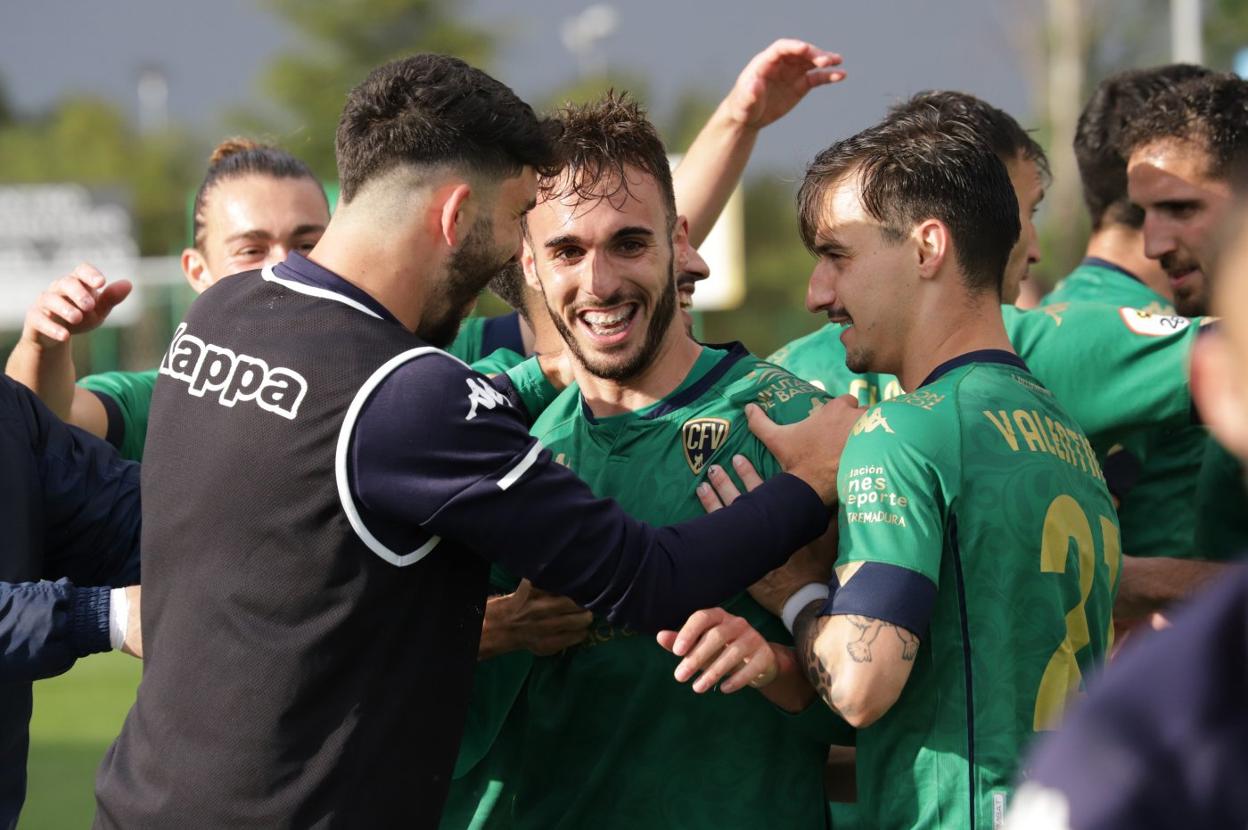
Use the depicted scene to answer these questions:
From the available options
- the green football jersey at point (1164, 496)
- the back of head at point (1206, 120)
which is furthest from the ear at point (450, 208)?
the back of head at point (1206, 120)

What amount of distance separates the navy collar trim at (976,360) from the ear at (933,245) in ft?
0.61

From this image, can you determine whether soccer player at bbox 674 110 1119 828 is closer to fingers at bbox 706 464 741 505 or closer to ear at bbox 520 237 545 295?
fingers at bbox 706 464 741 505

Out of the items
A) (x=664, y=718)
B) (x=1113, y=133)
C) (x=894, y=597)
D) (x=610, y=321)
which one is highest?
(x=1113, y=133)

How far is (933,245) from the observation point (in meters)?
2.99

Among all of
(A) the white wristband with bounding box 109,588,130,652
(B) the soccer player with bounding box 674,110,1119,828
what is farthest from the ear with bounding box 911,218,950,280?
(A) the white wristband with bounding box 109,588,130,652

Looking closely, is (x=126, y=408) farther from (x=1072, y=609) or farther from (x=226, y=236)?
(x=1072, y=609)

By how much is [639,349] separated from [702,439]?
28 cm

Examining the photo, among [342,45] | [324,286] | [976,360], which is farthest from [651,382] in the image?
[342,45]

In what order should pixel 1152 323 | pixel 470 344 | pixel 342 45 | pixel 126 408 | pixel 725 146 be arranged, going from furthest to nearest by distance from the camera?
1. pixel 342 45
2. pixel 470 344
3. pixel 126 408
4. pixel 725 146
5. pixel 1152 323

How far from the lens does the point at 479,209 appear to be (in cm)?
283

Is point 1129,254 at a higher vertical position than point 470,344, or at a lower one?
higher

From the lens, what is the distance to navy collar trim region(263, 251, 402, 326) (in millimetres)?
2658

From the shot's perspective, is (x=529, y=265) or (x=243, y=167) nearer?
(x=529, y=265)

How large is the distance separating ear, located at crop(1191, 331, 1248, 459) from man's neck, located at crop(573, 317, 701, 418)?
6.50 feet
